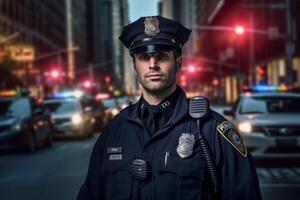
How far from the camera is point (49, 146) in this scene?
24734 mm

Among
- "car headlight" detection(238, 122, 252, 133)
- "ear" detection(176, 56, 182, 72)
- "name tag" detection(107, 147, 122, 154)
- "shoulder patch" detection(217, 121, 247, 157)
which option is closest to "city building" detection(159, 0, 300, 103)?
"car headlight" detection(238, 122, 252, 133)

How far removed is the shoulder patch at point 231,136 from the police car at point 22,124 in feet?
60.8

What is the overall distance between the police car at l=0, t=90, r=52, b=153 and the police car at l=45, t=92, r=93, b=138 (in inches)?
154

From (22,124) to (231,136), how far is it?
742 inches

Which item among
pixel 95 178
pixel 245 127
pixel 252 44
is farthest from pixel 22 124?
pixel 252 44

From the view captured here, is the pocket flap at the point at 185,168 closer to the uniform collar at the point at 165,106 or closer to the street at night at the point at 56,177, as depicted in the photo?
the uniform collar at the point at 165,106

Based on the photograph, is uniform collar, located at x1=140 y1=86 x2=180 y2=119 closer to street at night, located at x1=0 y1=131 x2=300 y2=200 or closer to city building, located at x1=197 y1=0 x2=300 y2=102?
street at night, located at x1=0 y1=131 x2=300 y2=200

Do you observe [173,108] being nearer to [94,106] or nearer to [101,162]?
[101,162]

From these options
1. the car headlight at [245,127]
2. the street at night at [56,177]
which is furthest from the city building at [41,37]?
the car headlight at [245,127]

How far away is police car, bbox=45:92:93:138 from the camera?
93.4ft

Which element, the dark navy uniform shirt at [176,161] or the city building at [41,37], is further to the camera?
the city building at [41,37]

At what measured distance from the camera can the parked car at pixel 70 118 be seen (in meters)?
28.5

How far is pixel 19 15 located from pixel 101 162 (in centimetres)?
7661

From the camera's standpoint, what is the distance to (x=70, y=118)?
2886 centimetres
